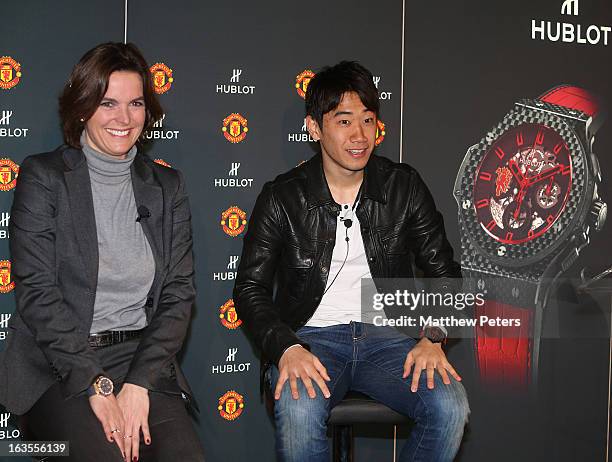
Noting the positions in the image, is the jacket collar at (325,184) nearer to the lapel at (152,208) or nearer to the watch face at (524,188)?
the lapel at (152,208)

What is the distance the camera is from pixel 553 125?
311 cm

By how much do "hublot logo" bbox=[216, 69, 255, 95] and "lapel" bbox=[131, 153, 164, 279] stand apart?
73cm

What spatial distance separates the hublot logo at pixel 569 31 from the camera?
3.07 m

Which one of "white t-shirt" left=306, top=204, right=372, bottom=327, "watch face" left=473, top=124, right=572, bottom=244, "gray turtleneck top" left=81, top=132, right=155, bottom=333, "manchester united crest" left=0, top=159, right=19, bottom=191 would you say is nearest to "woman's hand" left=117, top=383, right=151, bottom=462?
"gray turtleneck top" left=81, top=132, right=155, bottom=333

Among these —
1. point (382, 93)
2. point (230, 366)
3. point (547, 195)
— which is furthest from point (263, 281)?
point (547, 195)

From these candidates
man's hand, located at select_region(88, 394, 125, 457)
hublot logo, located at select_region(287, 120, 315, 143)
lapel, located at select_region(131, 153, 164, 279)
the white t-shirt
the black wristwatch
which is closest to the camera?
man's hand, located at select_region(88, 394, 125, 457)

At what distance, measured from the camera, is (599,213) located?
3.15m

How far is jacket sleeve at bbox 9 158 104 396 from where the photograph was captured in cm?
193

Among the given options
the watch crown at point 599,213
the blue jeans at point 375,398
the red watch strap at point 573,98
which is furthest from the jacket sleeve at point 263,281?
the watch crown at point 599,213

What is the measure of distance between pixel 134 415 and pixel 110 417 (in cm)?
7

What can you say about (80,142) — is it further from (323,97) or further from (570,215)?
(570,215)

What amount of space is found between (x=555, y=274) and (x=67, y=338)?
207cm

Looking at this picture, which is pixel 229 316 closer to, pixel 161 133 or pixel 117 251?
pixel 161 133

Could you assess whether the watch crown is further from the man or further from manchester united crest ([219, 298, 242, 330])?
manchester united crest ([219, 298, 242, 330])
